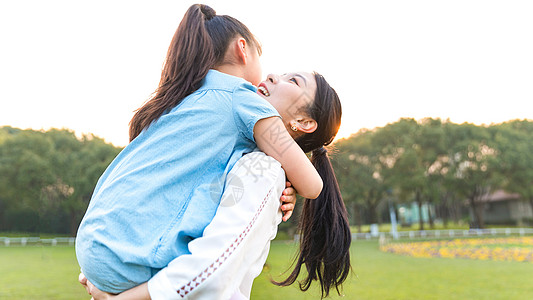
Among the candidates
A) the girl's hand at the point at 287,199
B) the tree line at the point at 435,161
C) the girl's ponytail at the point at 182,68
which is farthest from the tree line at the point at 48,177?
the girl's hand at the point at 287,199

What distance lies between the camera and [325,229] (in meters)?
1.82

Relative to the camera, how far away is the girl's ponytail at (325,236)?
1796 mm

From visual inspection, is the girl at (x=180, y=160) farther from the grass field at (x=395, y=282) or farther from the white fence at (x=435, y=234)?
the white fence at (x=435, y=234)

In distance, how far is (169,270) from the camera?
1048mm

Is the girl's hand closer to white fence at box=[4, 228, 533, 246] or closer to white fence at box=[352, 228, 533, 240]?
white fence at box=[4, 228, 533, 246]

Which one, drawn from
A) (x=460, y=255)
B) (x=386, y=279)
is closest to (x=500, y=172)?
(x=460, y=255)

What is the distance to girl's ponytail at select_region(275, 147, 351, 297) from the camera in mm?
1796

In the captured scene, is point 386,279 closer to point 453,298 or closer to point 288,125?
point 453,298

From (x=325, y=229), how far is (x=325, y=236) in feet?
0.10

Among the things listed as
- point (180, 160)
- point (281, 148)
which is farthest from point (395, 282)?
point (180, 160)

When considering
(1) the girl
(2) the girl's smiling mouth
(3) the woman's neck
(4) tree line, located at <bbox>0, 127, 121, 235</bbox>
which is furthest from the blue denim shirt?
(4) tree line, located at <bbox>0, 127, 121, 235</bbox>

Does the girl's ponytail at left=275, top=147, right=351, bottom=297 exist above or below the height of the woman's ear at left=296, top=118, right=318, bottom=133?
below

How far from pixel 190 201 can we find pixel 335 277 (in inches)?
34.5

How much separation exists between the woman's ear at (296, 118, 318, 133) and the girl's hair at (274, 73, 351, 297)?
7cm
